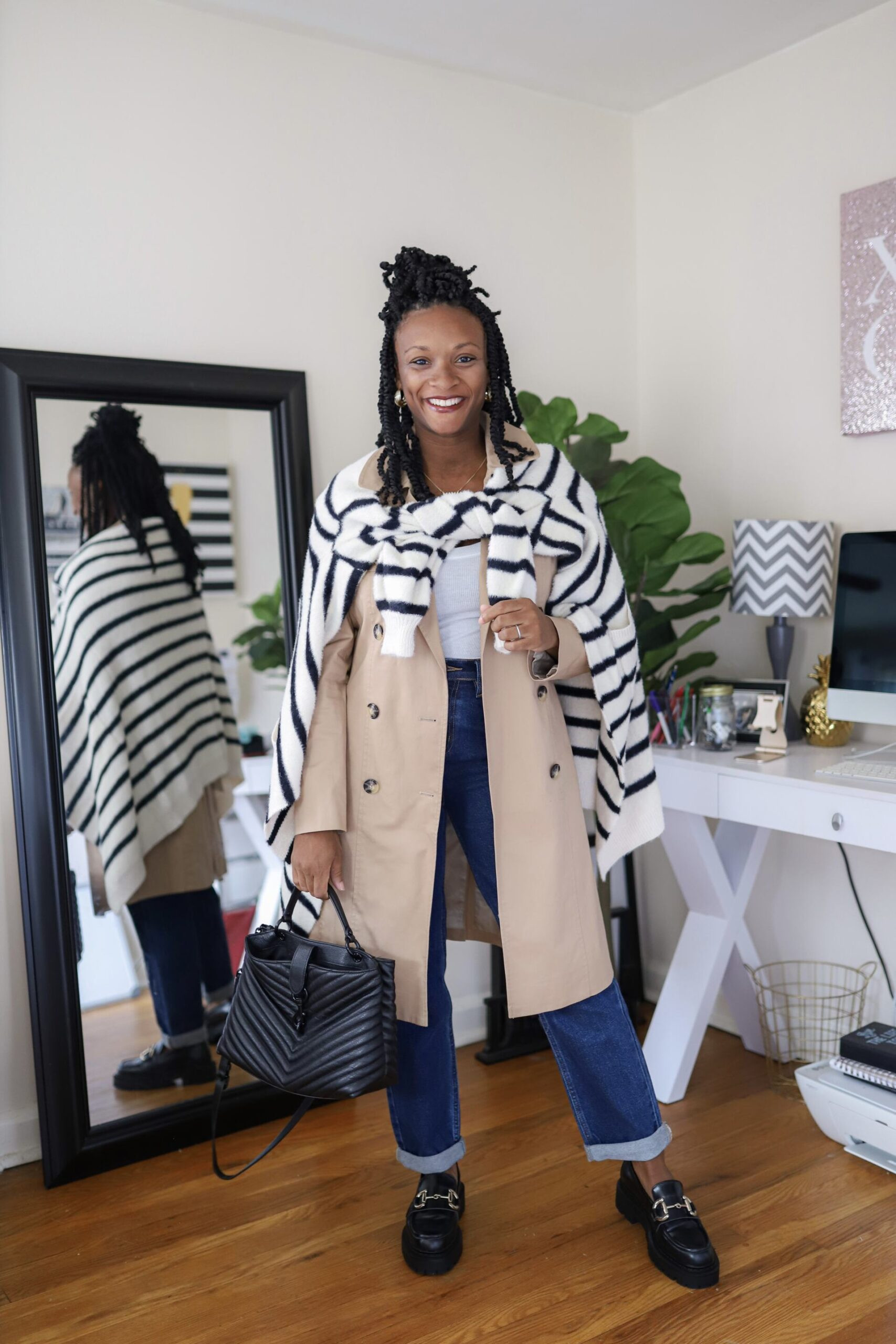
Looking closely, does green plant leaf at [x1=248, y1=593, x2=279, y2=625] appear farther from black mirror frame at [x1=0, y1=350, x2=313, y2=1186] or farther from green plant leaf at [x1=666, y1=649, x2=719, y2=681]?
green plant leaf at [x1=666, y1=649, x2=719, y2=681]

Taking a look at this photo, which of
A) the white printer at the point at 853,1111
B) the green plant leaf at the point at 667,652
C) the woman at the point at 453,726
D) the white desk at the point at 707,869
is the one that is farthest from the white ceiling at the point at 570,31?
the white printer at the point at 853,1111

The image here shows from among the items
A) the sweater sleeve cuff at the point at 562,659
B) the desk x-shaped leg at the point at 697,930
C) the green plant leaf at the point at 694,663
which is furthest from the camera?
the green plant leaf at the point at 694,663

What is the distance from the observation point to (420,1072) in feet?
6.16

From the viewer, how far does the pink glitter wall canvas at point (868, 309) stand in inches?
91.9

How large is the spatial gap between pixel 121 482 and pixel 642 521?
1.11 m

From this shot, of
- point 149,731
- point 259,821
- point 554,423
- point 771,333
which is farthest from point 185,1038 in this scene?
point 771,333

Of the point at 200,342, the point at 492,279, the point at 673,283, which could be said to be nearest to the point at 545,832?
the point at 200,342

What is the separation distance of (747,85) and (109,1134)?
106 inches

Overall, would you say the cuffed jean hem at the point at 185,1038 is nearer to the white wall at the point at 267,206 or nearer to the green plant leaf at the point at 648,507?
the white wall at the point at 267,206

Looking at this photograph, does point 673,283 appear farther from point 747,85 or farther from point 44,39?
point 44,39

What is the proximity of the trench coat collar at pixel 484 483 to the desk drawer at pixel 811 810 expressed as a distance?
28.9 inches

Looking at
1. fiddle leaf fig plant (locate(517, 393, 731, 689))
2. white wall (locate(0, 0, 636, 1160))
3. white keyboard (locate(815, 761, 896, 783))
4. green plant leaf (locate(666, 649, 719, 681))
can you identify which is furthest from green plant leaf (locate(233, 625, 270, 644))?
white keyboard (locate(815, 761, 896, 783))

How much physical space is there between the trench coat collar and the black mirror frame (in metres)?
0.65

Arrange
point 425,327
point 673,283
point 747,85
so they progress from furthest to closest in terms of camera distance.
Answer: point 673,283
point 747,85
point 425,327
